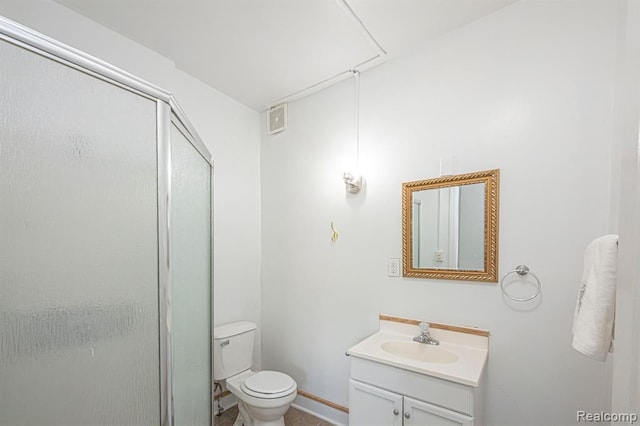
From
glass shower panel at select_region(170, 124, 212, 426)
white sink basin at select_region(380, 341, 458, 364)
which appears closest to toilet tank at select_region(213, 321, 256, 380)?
glass shower panel at select_region(170, 124, 212, 426)

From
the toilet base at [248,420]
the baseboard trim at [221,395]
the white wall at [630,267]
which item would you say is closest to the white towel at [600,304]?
the white wall at [630,267]

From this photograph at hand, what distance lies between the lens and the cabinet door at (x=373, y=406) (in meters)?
1.41

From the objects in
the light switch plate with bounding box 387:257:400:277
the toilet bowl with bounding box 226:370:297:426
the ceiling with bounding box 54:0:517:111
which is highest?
the ceiling with bounding box 54:0:517:111

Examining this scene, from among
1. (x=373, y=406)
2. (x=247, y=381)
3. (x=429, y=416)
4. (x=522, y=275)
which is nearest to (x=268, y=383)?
(x=247, y=381)

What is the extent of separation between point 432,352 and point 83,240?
171cm

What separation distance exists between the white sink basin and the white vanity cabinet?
22 cm

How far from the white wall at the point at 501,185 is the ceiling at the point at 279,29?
0.15 meters

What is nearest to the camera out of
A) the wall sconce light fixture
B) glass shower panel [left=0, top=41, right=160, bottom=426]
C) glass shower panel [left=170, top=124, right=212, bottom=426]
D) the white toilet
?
glass shower panel [left=0, top=41, right=160, bottom=426]

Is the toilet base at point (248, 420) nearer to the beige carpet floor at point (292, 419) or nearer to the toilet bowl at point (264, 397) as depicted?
the toilet bowl at point (264, 397)

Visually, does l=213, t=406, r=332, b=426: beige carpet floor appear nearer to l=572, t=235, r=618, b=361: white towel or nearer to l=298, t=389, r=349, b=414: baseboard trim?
l=298, t=389, r=349, b=414: baseboard trim

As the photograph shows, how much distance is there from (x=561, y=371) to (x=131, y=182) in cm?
196

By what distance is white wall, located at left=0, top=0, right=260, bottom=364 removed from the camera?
69.1 inches

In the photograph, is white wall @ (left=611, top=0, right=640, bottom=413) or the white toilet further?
the white toilet

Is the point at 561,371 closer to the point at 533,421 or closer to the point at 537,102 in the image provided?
the point at 533,421
